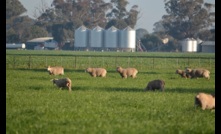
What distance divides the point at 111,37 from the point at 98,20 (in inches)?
444

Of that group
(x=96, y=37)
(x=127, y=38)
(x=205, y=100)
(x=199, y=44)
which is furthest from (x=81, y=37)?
(x=205, y=100)

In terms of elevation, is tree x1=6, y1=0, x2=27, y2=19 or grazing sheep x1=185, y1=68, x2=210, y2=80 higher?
tree x1=6, y1=0, x2=27, y2=19

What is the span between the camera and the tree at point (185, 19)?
7138 cm

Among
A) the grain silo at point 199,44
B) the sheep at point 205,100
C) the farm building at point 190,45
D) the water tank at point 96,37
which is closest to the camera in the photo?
the sheep at point 205,100

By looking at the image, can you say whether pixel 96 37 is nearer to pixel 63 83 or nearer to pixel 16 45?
pixel 16 45

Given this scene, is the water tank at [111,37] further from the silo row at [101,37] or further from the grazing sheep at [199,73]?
the grazing sheep at [199,73]

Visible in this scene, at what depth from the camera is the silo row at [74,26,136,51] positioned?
90375mm

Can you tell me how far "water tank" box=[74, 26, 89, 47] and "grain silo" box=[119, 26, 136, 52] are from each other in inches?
331

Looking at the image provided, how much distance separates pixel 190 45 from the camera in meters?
80.4

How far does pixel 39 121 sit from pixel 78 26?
8371cm

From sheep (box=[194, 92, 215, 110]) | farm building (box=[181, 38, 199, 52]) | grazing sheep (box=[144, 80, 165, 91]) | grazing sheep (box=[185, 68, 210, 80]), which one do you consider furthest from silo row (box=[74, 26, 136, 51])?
sheep (box=[194, 92, 215, 110])

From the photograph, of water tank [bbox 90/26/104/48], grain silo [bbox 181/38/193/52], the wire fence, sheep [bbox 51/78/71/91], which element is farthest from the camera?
water tank [bbox 90/26/104/48]

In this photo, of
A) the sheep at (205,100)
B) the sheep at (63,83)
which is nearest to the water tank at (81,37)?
the sheep at (63,83)

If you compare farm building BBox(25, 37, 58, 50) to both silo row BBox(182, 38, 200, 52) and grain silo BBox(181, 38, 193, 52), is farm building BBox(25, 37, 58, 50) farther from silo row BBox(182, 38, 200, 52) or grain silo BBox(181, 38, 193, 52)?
silo row BBox(182, 38, 200, 52)
